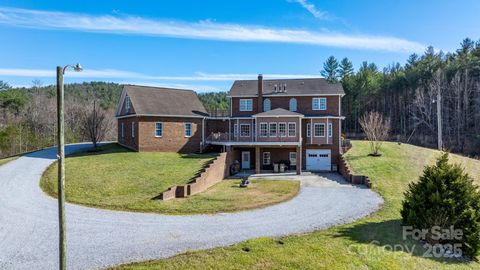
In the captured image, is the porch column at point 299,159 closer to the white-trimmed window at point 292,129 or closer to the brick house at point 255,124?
the brick house at point 255,124

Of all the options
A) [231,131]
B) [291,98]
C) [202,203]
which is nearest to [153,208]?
[202,203]

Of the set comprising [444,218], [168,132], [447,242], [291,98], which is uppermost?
[291,98]

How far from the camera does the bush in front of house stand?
12.0 metres

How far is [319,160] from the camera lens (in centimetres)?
3092

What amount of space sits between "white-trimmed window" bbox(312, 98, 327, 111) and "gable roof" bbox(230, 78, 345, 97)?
650mm

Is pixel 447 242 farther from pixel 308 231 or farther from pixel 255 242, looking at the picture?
pixel 255 242

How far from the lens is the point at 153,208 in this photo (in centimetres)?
1633

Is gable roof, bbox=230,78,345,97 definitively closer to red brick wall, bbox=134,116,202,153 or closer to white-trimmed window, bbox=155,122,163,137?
red brick wall, bbox=134,116,202,153

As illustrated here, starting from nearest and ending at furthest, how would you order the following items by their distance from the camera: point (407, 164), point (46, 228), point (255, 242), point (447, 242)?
point (255, 242) → point (447, 242) → point (46, 228) → point (407, 164)

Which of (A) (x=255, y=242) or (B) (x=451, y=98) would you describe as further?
(B) (x=451, y=98)

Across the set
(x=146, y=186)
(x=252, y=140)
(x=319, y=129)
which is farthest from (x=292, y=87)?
(x=146, y=186)

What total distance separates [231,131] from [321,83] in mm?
10633

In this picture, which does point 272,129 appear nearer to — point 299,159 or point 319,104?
point 299,159

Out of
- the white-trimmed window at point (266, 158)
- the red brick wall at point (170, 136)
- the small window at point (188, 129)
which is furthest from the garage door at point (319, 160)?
the small window at point (188, 129)
